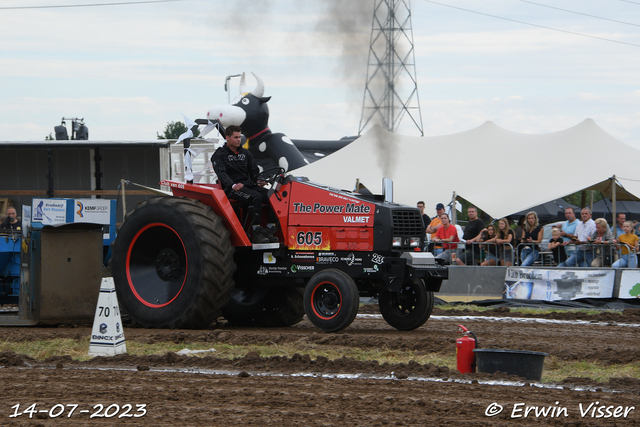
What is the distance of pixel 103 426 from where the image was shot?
4742mm

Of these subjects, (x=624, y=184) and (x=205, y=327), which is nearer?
(x=205, y=327)

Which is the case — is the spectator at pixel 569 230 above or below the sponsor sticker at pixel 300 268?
above

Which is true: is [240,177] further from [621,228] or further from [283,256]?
[621,228]

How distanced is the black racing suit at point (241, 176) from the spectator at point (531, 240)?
21.4 feet

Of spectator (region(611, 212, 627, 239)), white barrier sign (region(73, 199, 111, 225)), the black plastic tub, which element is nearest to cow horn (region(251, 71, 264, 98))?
white barrier sign (region(73, 199, 111, 225))

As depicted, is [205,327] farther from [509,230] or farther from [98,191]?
[98,191]

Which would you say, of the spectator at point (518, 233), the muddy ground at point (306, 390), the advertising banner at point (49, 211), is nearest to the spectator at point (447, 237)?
the spectator at point (518, 233)

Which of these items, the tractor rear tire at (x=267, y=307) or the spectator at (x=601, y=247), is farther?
the spectator at (x=601, y=247)

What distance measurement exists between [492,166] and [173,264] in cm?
999

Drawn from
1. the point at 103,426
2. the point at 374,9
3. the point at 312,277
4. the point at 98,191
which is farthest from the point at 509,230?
the point at 98,191

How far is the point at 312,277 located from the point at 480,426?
4.60m

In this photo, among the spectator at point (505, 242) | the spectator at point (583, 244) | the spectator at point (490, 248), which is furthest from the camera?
the spectator at point (490, 248)

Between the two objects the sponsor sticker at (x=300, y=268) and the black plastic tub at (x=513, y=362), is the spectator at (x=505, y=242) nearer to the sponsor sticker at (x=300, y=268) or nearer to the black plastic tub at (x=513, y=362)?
the sponsor sticker at (x=300, y=268)

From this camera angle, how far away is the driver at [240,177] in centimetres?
934
